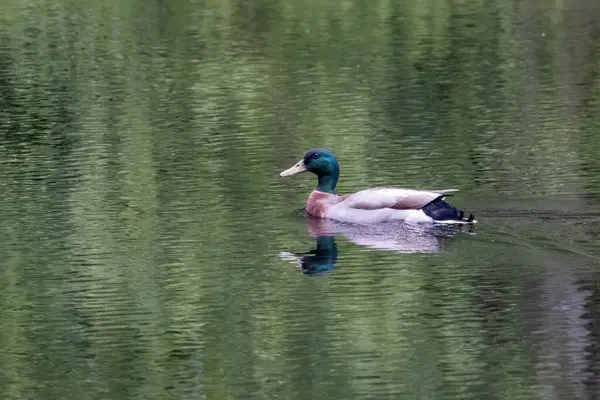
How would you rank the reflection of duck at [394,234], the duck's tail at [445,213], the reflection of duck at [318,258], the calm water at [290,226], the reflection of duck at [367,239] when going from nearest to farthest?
1. the calm water at [290,226]
2. the reflection of duck at [318,258]
3. the reflection of duck at [367,239]
4. the reflection of duck at [394,234]
5. the duck's tail at [445,213]

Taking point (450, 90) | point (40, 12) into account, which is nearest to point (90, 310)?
point (450, 90)

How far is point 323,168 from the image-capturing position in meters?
15.3

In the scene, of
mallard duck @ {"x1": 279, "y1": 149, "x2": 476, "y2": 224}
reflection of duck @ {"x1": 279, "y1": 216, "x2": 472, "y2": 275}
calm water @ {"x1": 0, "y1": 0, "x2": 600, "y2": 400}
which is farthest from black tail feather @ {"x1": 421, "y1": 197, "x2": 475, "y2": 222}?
calm water @ {"x1": 0, "y1": 0, "x2": 600, "y2": 400}

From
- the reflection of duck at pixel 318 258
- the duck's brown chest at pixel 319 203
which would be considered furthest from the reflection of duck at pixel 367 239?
the duck's brown chest at pixel 319 203

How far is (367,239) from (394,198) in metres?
0.57

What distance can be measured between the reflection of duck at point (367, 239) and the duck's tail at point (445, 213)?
0.10 meters

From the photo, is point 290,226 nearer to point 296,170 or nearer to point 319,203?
point 319,203

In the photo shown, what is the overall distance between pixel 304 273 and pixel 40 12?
925 inches

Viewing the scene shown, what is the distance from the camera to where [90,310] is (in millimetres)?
11281

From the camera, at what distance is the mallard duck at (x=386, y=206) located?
1384cm

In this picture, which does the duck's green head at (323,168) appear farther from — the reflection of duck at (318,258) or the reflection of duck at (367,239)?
the reflection of duck at (318,258)

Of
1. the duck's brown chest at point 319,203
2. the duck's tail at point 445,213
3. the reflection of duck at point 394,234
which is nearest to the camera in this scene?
the reflection of duck at point 394,234

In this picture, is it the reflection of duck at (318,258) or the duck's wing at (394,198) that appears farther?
the duck's wing at (394,198)

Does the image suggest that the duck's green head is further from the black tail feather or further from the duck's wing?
the black tail feather
